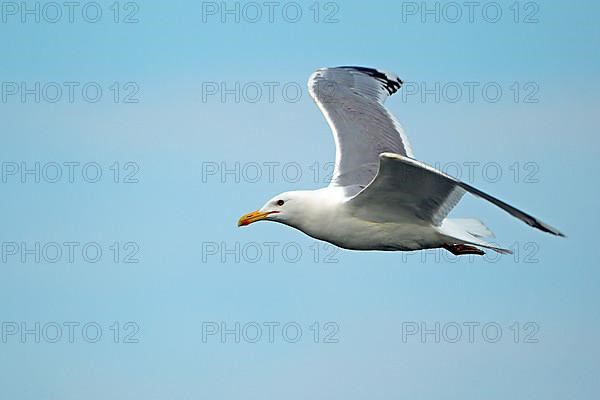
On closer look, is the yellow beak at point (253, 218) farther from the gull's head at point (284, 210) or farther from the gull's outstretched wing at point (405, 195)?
the gull's outstretched wing at point (405, 195)

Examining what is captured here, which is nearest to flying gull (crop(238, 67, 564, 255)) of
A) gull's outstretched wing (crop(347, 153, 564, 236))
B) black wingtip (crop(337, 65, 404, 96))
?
gull's outstretched wing (crop(347, 153, 564, 236))

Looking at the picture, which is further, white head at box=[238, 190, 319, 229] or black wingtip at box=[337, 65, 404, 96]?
black wingtip at box=[337, 65, 404, 96]

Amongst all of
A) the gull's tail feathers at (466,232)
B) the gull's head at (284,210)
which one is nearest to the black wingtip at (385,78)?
the gull's tail feathers at (466,232)

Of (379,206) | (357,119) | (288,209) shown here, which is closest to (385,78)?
(357,119)

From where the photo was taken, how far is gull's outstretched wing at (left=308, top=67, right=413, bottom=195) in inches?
411

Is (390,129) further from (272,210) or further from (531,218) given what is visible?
(531,218)

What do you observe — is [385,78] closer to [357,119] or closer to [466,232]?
[357,119]

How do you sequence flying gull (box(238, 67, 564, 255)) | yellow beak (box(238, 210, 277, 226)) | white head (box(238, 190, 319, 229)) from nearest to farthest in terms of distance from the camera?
flying gull (box(238, 67, 564, 255)), white head (box(238, 190, 319, 229)), yellow beak (box(238, 210, 277, 226))

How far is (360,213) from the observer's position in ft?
31.0

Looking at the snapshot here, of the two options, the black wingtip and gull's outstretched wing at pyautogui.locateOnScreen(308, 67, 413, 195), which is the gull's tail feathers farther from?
the black wingtip

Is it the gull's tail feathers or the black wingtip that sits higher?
the black wingtip

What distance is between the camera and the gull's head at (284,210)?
966 centimetres

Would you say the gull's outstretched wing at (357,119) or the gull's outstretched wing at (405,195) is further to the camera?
the gull's outstretched wing at (357,119)

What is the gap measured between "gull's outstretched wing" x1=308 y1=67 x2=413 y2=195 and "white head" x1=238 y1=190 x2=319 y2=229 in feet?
1.27
